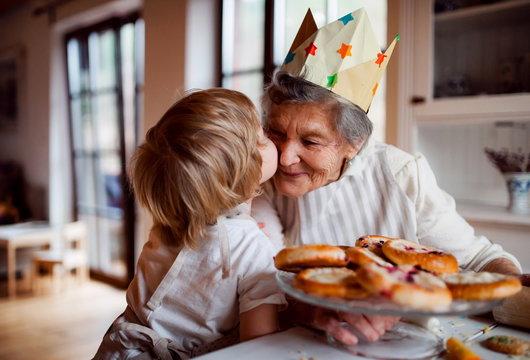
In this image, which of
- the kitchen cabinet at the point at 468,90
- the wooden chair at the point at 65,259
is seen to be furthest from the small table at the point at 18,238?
the kitchen cabinet at the point at 468,90

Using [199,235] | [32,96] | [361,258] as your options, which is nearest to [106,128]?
[32,96]

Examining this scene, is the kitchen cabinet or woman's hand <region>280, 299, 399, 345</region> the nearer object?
woman's hand <region>280, 299, 399, 345</region>

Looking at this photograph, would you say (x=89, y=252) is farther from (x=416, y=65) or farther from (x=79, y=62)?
(x=416, y=65)

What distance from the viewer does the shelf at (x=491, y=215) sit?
1954 millimetres

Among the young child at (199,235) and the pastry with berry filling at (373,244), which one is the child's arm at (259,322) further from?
the pastry with berry filling at (373,244)

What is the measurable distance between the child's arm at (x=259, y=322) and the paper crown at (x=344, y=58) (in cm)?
69

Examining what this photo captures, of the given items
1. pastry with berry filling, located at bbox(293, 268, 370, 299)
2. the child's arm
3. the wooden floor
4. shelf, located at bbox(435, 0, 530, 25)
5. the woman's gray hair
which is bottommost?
the wooden floor

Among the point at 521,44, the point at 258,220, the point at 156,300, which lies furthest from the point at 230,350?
the point at 521,44

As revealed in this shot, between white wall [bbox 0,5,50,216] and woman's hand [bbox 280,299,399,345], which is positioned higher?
white wall [bbox 0,5,50,216]

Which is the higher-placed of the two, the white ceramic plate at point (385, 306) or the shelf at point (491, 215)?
the white ceramic plate at point (385, 306)

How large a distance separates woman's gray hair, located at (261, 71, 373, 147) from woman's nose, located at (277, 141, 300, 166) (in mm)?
128

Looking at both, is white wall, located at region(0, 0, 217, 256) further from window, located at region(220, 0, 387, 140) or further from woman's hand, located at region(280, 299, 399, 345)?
woman's hand, located at region(280, 299, 399, 345)

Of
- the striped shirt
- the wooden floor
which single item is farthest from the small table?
the striped shirt

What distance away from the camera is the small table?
406cm
